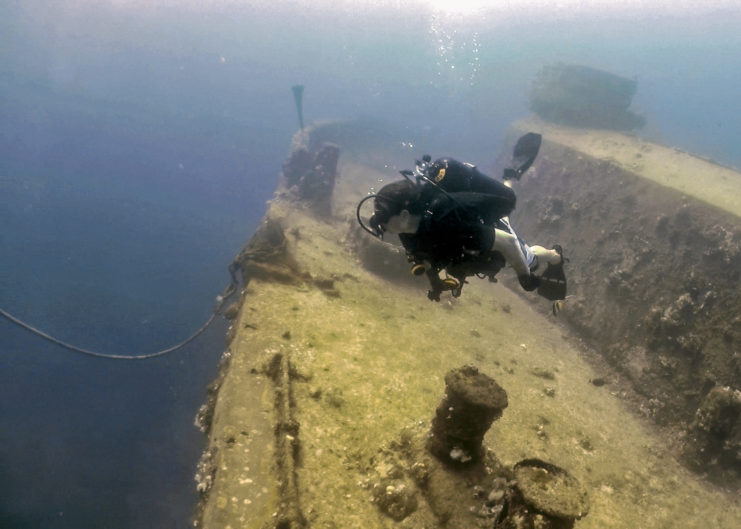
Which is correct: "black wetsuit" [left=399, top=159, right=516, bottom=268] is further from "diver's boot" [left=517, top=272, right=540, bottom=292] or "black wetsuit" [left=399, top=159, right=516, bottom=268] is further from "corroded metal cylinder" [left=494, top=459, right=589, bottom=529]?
"corroded metal cylinder" [left=494, top=459, right=589, bottom=529]

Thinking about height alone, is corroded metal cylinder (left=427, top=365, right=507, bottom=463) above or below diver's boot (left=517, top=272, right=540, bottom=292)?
below

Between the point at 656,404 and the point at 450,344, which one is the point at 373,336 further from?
the point at 656,404

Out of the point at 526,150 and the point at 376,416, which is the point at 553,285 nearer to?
the point at 526,150

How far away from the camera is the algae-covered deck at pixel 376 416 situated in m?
2.95

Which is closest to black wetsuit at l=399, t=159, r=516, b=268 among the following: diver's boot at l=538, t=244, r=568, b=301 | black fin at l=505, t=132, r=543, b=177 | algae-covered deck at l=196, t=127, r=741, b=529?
diver's boot at l=538, t=244, r=568, b=301

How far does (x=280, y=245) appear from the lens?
7449 mm

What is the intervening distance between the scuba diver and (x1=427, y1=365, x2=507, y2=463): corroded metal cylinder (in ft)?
3.37

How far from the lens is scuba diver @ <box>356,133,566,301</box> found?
3.60 metres

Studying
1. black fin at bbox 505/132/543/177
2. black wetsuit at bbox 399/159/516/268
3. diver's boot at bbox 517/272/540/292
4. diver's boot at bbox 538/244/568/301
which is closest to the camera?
black wetsuit at bbox 399/159/516/268

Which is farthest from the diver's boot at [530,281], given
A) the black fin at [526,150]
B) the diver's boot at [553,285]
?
the black fin at [526,150]

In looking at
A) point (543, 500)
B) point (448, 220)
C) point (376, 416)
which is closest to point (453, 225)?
point (448, 220)

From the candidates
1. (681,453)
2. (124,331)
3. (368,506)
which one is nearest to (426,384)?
(368,506)

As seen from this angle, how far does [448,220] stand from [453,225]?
0.07 m

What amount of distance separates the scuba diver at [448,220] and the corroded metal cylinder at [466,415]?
1.03 m
